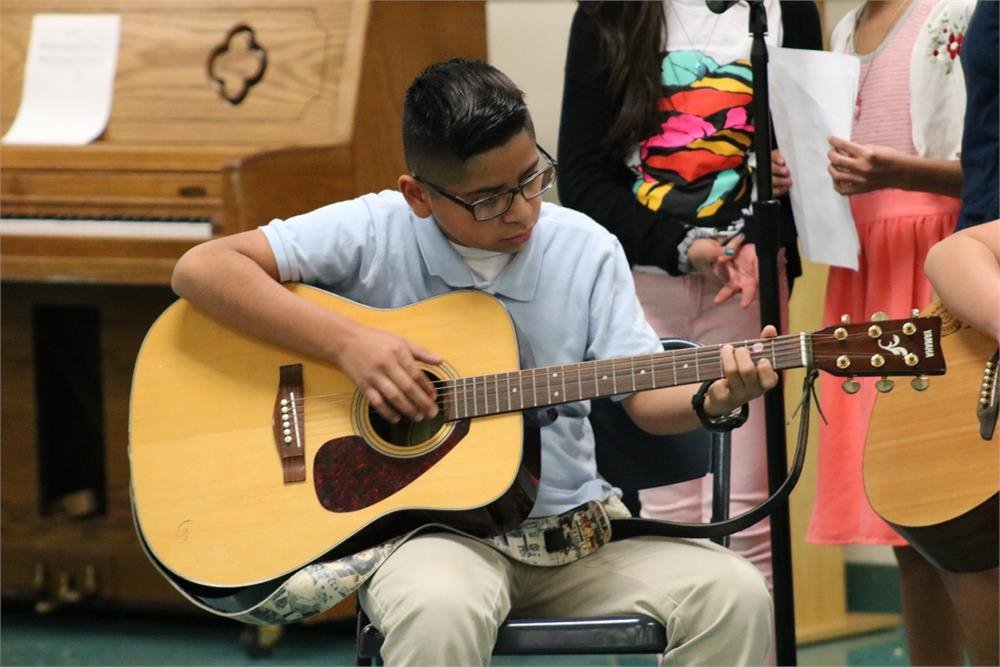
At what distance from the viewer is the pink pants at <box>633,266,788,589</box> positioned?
2469 mm

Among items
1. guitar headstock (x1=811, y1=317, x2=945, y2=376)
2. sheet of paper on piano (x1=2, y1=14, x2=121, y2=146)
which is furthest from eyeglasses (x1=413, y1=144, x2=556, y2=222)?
sheet of paper on piano (x1=2, y1=14, x2=121, y2=146)

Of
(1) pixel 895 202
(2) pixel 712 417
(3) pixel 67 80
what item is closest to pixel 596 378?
(2) pixel 712 417

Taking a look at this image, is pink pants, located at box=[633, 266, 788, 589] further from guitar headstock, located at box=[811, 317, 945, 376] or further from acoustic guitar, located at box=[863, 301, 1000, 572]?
guitar headstock, located at box=[811, 317, 945, 376]

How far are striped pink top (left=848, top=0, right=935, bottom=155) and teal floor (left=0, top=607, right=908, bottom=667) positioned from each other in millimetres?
1264

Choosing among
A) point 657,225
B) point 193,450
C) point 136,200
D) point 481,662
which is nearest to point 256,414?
point 193,450

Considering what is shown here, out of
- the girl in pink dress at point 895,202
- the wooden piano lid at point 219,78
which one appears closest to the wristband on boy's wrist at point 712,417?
the girl in pink dress at point 895,202

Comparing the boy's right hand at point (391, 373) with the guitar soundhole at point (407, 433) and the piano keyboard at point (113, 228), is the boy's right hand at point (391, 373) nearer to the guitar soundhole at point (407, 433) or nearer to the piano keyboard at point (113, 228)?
the guitar soundhole at point (407, 433)

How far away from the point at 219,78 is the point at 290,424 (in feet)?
5.54

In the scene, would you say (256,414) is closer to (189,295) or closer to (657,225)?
(189,295)

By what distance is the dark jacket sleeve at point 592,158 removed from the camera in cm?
245

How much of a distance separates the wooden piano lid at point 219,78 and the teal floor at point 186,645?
1.19m

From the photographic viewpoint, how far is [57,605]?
3648mm

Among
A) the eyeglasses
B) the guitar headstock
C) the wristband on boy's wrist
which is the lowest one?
the wristband on boy's wrist

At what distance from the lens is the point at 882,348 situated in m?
1.66
